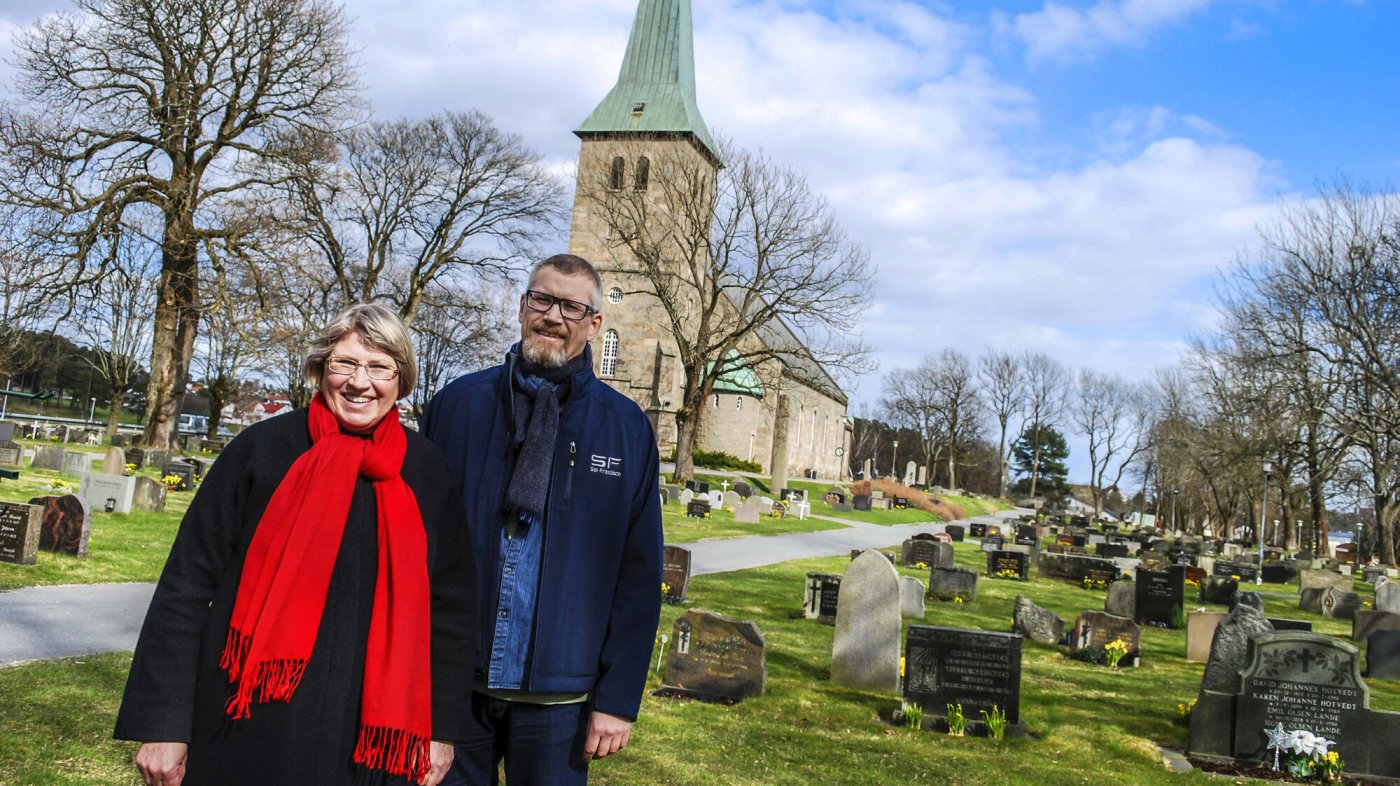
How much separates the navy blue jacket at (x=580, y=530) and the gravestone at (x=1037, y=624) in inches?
407

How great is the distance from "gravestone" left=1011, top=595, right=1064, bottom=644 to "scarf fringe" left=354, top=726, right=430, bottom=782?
1097 centimetres

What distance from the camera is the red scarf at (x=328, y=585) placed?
2449mm

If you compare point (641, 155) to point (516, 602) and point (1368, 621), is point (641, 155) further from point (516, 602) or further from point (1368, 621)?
A: point (516, 602)

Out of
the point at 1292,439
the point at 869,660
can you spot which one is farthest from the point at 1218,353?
the point at 869,660

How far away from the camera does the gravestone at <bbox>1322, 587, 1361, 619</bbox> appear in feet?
61.3

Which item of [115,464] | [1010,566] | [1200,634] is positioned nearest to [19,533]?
[115,464]

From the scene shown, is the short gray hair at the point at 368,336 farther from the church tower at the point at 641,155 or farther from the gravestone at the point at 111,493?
the church tower at the point at 641,155

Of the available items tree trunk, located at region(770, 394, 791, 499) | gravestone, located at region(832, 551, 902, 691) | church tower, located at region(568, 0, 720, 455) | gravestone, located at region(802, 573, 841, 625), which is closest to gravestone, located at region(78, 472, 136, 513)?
gravestone, located at region(802, 573, 841, 625)

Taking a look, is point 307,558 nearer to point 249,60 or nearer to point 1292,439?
point 249,60

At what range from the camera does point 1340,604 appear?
18797mm

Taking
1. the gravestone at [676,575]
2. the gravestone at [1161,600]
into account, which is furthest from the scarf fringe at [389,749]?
the gravestone at [1161,600]

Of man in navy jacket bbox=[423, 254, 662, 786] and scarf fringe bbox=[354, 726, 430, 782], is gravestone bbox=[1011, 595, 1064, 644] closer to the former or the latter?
man in navy jacket bbox=[423, 254, 662, 786]

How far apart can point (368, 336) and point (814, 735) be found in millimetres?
5677

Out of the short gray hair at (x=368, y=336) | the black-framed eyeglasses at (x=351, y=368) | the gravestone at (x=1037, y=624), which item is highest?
the short gray hair at (x=368, y=336)
